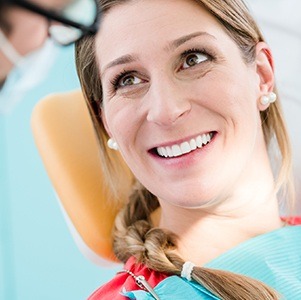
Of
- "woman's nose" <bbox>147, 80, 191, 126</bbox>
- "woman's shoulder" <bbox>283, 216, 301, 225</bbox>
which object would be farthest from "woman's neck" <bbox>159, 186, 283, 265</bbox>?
"woman's nose" <bbox>147, 80, 191, 126</bbox>

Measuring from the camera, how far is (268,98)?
1405mm

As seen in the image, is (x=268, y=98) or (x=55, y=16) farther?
(x=268, y=98)

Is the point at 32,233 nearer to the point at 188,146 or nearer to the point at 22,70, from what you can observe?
the point at 188,146

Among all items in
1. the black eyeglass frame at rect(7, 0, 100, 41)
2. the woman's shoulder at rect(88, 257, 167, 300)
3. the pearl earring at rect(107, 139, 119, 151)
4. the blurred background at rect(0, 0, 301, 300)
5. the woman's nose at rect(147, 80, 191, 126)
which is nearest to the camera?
the black eyeglass frame at rect(7, 0, 100, 41)

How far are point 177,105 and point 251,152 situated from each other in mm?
239

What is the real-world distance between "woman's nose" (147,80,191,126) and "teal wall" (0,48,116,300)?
45.9 inches

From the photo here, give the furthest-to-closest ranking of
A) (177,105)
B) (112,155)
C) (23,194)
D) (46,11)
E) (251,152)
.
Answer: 1. (23,194)
2. (112,155)
3. (251,152)
4. (177,105)
5. (46,11)

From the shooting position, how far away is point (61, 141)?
5.12 ft

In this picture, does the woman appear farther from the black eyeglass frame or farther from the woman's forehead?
the black eyeglass frame

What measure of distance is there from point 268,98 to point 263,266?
33cm

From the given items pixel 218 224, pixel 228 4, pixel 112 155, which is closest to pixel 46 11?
pixel 228 4

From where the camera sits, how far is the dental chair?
1509 millimetres

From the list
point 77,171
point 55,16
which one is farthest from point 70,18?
point 77,171

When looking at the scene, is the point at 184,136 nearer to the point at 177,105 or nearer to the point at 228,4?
the point at 177,105
